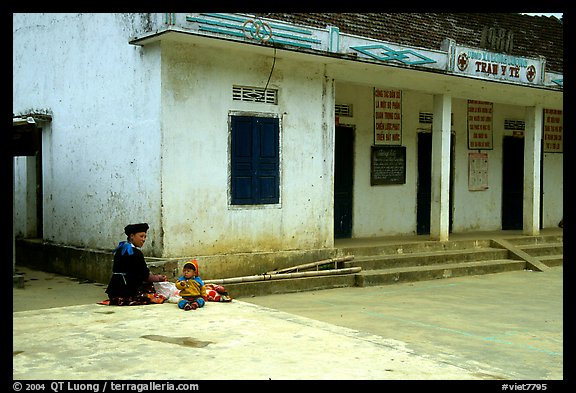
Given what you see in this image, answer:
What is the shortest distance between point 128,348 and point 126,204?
417cm

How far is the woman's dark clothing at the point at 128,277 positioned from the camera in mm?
7844

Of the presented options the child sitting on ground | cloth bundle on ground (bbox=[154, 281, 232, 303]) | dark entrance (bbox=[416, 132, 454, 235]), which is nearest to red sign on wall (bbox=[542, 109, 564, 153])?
dark entrance (bbox=[416, 132, 454, 235])

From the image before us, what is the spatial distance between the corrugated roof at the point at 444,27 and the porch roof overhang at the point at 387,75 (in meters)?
0.65

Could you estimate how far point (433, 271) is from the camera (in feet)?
37.0

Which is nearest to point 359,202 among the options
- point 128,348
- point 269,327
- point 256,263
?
point 256,263

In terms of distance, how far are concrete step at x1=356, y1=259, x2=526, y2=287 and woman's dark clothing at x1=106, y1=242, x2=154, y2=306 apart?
12.1ft

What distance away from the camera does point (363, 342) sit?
6223 mm

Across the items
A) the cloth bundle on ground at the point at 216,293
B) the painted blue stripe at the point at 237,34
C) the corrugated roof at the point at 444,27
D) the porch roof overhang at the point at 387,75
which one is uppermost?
the corrugated roof at the point at 444,27

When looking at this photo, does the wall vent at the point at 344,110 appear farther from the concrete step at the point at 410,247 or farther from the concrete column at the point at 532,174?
the concrete column at the point at 532,174

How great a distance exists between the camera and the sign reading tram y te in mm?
12289

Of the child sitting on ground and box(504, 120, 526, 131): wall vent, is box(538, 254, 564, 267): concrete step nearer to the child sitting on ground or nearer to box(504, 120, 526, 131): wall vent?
box(504, 120, 526, 131): wall vent

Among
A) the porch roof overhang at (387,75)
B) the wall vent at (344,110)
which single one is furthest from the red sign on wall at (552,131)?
the wall vent at (344,110)

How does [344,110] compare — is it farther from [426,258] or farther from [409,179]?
[426,258]

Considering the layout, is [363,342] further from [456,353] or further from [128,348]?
[128,348]
